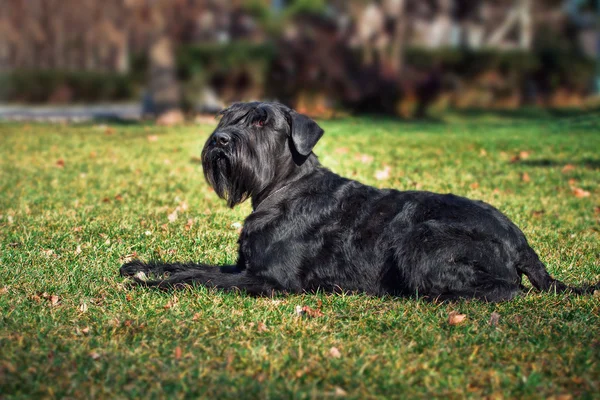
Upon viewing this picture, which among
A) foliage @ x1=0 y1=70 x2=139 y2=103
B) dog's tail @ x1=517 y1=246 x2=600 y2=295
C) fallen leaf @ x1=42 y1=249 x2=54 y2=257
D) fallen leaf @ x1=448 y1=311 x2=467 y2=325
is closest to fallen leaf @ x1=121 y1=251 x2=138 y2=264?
fallen leaf @ x1=42 y1=249 x2=54 y2=257

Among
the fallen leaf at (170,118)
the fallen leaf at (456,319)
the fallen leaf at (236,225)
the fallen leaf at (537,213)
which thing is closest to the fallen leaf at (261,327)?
the fallen leaf at (456,319)

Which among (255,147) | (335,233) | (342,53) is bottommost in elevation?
(335,233)

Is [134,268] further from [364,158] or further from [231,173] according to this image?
[364,158]

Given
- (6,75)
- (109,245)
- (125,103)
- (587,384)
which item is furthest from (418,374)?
(6,75)

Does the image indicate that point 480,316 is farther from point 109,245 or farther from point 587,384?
point 109,245

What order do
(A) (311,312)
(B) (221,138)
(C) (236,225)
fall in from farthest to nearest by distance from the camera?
(C) (236,225) < (B) (221,138) < (A) (311,312)

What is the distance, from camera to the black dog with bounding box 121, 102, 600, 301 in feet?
16.7

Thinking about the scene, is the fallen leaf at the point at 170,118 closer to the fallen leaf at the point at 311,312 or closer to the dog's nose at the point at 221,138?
the dog's nose at the point at 221,138

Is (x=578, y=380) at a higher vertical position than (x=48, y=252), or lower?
higher

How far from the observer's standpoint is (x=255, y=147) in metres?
5.35

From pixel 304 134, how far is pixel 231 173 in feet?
2.08

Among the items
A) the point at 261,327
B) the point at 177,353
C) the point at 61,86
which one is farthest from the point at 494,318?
the point at 61,86

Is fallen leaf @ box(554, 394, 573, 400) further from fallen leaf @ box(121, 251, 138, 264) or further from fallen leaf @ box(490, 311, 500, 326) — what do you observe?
fallen leaf @ box(121, 251, 138, 264)

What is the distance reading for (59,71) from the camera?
1411 inches
